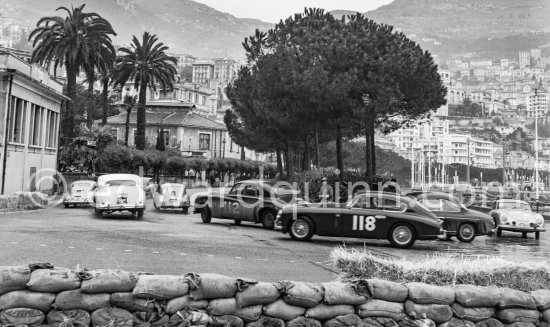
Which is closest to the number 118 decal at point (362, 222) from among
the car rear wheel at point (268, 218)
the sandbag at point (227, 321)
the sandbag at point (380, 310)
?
the car rear wheel at point (268, 218)

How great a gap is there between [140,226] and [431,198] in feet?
32.3

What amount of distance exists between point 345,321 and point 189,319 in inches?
65.9

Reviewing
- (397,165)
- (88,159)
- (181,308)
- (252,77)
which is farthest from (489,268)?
(397,165)

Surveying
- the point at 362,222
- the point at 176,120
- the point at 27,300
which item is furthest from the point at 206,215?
the point at 176,120

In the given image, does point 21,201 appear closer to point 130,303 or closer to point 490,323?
point 130,303

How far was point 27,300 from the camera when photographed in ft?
18.4

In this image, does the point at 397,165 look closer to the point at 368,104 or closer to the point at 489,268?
the point at 368,104

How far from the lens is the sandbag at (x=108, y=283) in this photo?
5.71 m

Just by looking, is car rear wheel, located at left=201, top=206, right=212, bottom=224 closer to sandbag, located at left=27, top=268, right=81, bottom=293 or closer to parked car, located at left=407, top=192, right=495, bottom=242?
parked car, located at left=407, top=192, right=495, bottom=242

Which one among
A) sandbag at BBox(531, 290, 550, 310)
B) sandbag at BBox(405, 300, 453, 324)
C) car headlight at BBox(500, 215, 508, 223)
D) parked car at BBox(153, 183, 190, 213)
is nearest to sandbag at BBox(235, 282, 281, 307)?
sandbag at BBox(405, 300, 453, 324)

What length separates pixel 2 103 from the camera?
31.3 metres

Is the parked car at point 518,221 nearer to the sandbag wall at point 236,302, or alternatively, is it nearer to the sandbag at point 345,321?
the sandbag wall at point 236,302

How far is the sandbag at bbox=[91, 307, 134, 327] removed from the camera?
18.5 feet

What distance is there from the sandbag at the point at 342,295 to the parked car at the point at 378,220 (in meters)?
8.97
